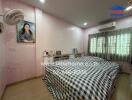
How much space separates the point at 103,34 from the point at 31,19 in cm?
329

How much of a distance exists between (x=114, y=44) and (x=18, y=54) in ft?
12.5

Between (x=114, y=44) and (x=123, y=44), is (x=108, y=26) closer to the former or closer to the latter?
(x=114, y=44)

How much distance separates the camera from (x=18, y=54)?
8.42 ft

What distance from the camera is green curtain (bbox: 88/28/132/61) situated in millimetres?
3202

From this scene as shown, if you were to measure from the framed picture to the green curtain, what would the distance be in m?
3.10

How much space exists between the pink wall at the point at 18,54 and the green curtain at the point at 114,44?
10.3ft

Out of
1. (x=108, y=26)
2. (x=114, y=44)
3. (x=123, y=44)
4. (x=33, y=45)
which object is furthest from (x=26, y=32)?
(x=123, y=44)

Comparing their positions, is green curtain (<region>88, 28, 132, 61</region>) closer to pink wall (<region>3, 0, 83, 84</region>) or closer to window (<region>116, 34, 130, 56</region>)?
window (<region>116, 34, 130, 56</region>)

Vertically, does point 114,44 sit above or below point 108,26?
below

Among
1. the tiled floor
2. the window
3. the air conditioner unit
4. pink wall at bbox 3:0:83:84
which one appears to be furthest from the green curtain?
→ the tiled floor

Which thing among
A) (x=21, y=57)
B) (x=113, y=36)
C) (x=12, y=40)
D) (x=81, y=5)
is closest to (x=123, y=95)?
(x=113, y=36)

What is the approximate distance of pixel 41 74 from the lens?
3.16m

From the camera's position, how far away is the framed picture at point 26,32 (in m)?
2.58

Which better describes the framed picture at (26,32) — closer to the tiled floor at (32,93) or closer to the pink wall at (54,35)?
the pink wall at (54,35)
